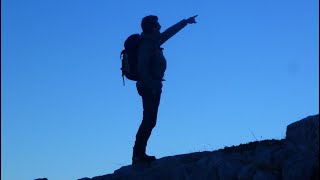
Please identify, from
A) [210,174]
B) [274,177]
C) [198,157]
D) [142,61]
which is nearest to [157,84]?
[142,61]

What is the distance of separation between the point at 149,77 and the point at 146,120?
84 cm

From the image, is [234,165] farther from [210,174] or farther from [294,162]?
[294,162]

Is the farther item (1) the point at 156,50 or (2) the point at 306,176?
(1) the point at 156,50

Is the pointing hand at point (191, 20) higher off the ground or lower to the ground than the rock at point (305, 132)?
higher

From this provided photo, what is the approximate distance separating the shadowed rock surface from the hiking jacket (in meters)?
1.50

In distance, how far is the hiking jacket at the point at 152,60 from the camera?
11.7 meters

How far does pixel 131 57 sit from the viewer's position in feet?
39.0

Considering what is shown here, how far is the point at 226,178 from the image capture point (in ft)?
29.2

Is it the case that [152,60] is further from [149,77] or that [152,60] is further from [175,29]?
[175,29]

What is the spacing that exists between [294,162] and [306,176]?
1.36 feet

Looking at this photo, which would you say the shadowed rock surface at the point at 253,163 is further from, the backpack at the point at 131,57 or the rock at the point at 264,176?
the backpack at the point at 131,57

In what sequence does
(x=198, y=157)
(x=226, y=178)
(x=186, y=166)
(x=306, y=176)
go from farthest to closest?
(x=198, y=157) → (x=186, y=166) → (x=226, y=178) → (x=306, y=176)

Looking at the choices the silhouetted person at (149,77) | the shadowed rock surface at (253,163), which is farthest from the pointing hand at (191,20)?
the shadowed rock surface at (253,163)

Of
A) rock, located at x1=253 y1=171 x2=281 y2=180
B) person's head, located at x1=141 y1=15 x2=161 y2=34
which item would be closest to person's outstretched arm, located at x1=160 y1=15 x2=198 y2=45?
person's head, located at x1=141 y1=15 x2=161 y2=34
